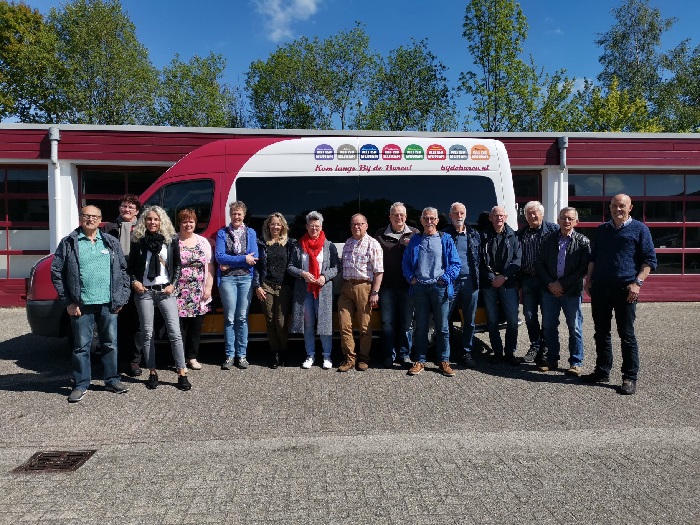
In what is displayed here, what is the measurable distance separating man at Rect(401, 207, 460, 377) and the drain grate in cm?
326

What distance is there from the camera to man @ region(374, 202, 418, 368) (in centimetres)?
577

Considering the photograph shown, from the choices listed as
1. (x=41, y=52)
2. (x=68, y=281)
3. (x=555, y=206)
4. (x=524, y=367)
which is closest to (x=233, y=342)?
(x=68, y=281)

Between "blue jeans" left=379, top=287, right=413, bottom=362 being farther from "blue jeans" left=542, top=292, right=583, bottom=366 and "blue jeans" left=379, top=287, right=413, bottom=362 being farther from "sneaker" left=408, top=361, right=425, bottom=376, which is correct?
"blue jeans" left=542, top=292, right=583, bottom=366

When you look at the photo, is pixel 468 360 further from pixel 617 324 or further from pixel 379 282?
pixel 617 324

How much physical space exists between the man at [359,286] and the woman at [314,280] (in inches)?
6.3

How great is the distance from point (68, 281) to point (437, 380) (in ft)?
12.3

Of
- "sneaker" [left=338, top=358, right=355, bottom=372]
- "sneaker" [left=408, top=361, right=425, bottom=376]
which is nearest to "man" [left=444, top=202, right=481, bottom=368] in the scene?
"sneaker" [left=408, top=361, right=425, bottom=376]

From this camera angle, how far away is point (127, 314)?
5496mm

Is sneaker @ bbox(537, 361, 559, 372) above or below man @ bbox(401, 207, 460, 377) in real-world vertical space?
below

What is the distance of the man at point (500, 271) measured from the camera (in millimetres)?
5789

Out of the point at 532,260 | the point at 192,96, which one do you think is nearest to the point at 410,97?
the point at 192,96

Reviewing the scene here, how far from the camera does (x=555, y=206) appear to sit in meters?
10.8

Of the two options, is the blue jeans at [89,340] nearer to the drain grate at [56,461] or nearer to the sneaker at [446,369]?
the drain grate at [56,461]

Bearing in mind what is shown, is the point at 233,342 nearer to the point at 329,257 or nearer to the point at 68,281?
the point at 329,257
